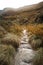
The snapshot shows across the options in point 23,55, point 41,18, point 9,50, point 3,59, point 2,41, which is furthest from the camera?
point 41,18

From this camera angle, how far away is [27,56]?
812cm

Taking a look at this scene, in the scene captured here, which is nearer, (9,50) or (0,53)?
(0,53)

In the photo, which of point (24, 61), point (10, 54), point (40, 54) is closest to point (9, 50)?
point (10, 54)

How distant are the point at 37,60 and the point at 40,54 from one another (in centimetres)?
34

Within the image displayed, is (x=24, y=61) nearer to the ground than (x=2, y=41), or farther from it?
nearer to the ground

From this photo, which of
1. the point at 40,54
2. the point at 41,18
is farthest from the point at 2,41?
the point at 41,18

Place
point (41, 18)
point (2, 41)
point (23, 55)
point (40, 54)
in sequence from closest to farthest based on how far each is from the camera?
point (40, 54) → point (23, 55) → point (2, 41) → point (41, 18)

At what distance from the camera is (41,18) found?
102ft

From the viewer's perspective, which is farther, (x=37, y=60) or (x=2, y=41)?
(x=2, y=41)

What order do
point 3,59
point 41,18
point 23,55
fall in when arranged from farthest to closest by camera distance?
point 41,18, point 23,55, point 3,59

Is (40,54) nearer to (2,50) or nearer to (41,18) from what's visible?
(2,50)

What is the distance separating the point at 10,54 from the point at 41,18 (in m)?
24.0

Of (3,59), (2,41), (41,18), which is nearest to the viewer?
(3,59)

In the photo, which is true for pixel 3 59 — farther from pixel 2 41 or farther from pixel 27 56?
pixel 2 41
